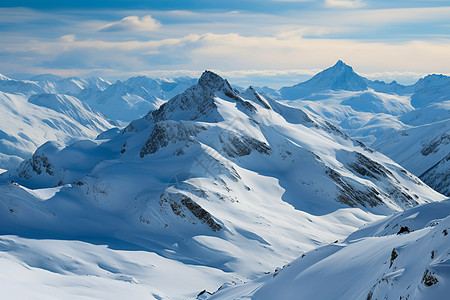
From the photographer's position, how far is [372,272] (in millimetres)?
26156

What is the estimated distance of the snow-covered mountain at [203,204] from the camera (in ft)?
209

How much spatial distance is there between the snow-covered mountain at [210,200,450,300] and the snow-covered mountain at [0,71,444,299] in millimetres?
18220

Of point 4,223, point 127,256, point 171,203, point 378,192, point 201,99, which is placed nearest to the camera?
point 127,256

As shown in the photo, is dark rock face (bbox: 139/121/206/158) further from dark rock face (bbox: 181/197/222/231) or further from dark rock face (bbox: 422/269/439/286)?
dark rock face (bbox: 422/269/439/286)

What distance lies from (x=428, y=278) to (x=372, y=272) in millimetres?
7317

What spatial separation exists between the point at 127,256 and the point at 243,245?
65.6ft

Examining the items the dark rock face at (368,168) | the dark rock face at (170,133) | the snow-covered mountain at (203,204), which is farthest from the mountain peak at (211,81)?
the dark rock face at (368,168)

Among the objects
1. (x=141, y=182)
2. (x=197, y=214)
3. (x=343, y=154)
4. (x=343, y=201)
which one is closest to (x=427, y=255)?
(x=197, y=214)

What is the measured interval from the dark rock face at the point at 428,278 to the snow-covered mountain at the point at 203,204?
28.2 m

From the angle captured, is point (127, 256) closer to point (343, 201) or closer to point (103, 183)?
point (103, 183)

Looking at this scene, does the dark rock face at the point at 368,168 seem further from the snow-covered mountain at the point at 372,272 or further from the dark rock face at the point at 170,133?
the snow-covered mountain at the point at 372,272

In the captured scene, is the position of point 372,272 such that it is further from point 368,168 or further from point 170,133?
point 368,168

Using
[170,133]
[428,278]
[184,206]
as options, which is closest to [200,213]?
[184,206]

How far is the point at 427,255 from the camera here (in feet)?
72.7
